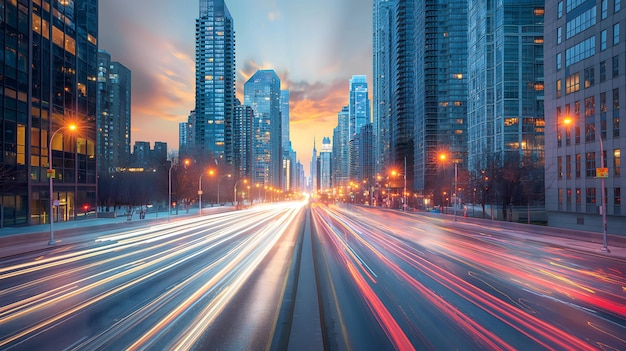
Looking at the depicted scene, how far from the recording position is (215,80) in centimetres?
18825

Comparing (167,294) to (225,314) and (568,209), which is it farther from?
(568,209)

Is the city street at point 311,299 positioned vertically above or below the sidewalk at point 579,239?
above

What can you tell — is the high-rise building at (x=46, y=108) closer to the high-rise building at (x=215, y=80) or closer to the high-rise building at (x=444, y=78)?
the high-rise building at (x=444, y=78)

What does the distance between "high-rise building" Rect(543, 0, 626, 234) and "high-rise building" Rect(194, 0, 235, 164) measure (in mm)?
154937

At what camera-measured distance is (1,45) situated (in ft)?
115

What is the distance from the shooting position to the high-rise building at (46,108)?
35.9 meters

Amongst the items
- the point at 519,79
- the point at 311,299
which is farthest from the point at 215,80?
the point at 311,299

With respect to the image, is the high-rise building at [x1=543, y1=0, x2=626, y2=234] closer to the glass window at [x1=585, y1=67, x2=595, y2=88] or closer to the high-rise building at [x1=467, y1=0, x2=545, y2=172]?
the glass window at [x1=585, y1=67, x2=595, y2=88]

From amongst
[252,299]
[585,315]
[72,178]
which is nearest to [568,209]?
[585,315]

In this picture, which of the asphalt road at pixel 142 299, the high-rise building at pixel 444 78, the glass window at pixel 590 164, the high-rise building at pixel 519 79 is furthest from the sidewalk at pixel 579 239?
the high-rise building at pixel 444 78

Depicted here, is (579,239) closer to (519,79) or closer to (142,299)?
(142,299)

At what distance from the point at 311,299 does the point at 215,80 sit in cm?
19200

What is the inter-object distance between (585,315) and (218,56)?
20051 centimetres

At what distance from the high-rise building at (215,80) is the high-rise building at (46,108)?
131 meters
